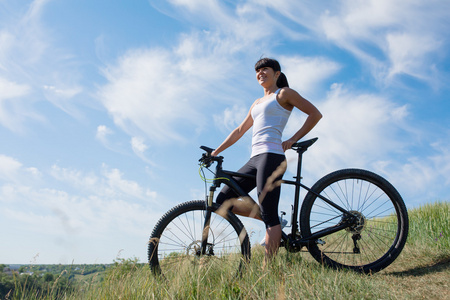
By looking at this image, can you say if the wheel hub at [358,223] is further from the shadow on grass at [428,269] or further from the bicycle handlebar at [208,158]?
the bicycle handlebar at [208,158]

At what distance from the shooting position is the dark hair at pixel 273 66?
401 cm

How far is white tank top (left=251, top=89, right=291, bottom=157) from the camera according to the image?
12.2 feet

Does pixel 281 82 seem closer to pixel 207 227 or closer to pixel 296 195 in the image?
pixel 296 195

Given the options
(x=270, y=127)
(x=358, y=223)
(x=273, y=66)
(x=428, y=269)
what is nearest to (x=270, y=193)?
(x=270, y=127)

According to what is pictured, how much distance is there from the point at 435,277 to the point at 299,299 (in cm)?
205

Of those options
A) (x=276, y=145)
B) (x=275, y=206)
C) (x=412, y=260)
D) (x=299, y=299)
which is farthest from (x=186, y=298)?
(x=412, y=260)

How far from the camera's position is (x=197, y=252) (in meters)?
3.60

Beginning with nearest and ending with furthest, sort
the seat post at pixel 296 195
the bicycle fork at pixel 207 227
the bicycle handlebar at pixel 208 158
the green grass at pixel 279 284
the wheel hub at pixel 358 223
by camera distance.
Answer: the green grass at pixel 279 284 → the bicycle fork at pixel 207 227 → the bicycle handlebar at pixel 208 158 → the seat post at pixel 296 195 → the wheel hub at pixel 358 223

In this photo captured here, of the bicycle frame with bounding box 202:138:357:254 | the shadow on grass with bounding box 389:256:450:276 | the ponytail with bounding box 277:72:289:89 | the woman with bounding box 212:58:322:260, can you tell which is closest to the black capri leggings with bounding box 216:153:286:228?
the woman with bounding box 212:58:322:260

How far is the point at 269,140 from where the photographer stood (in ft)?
12.3

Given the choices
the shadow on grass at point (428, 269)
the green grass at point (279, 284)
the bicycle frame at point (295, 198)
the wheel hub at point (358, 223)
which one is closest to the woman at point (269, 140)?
the bicycle frame at point (295, 198)

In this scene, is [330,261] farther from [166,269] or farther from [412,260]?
[166,269]

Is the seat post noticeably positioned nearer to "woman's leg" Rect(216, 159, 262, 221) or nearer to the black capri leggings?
the black capri leggings

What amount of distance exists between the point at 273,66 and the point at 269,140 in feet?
2.89
